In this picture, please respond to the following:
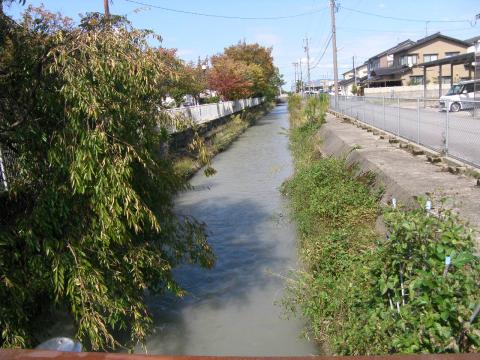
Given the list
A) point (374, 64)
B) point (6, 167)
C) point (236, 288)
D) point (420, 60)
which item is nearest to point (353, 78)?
Result: point (374, 64)

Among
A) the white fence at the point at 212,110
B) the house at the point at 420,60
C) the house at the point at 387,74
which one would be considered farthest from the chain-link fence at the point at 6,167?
the house at the point at 387,74

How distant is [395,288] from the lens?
12.2ft

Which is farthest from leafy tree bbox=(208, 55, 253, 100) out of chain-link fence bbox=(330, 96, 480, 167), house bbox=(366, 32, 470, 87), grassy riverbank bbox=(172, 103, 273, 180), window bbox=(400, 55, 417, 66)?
window bbox=(400, 55, 417, 66)

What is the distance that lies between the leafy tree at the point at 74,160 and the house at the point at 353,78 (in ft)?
217

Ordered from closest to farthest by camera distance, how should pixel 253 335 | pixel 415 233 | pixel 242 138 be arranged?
pixel 415 233 < pixel 253 335 < pixel 242 138

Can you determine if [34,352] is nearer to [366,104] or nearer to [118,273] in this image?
[118,273]

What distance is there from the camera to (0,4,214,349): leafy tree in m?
4.36

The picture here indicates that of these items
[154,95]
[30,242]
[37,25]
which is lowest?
[30,242]

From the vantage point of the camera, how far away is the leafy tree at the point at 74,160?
4.36 m

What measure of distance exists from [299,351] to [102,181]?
3238 mm

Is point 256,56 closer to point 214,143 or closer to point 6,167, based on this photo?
point 214,143

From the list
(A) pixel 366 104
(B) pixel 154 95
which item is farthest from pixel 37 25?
(A) pixel 366 104

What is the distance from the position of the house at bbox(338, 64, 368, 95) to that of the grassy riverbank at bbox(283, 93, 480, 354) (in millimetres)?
64033

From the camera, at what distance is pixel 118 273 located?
16.3 feet
